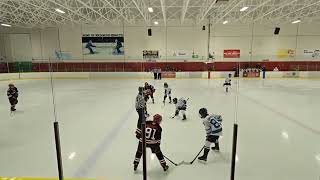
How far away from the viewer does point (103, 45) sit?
85.6ft

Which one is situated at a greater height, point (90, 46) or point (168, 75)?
point (90, 46)

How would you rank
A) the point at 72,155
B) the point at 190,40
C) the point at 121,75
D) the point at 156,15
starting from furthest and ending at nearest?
the point at 190,40 < the point at 121,75 < the point at 156,15 < the point at 72,155

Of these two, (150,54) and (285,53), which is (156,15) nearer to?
(150,54)

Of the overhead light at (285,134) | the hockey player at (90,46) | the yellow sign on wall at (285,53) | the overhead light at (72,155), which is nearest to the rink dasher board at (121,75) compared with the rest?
the yellow sign on wall at (285,53)

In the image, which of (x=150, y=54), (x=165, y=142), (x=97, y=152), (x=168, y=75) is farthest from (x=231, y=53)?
(x=97, y=152)

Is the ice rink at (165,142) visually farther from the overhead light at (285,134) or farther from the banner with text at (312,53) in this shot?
the banner with text at (312,53)

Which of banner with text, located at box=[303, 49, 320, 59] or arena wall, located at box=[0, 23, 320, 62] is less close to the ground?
arena wall, located at box=[0, 23, 320, 62]

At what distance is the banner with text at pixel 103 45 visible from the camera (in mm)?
26000

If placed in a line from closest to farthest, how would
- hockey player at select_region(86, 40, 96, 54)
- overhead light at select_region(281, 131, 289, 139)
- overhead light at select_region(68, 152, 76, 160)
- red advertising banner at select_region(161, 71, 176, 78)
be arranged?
overhead light at select_region(68, 152, 76, 160) < overhead light at select_region(281, 131, 289, 139) < red advertising banner at select_region(161, 71, 176, 78) < hockey player at select_region(86, 40, 96, 54)

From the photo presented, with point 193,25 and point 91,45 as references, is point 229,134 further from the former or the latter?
point 91,45

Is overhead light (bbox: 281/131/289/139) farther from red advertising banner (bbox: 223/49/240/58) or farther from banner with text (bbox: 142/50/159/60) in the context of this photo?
banner with text (bbox: 142/50/159/60)

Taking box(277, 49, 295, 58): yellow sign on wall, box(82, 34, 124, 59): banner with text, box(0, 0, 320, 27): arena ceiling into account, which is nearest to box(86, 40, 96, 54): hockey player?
box(82, 34, 124, 59): banner with text

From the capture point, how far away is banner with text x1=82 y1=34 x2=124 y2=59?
85.3ft

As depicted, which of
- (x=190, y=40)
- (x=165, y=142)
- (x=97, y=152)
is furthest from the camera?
(x=190, y=40)
